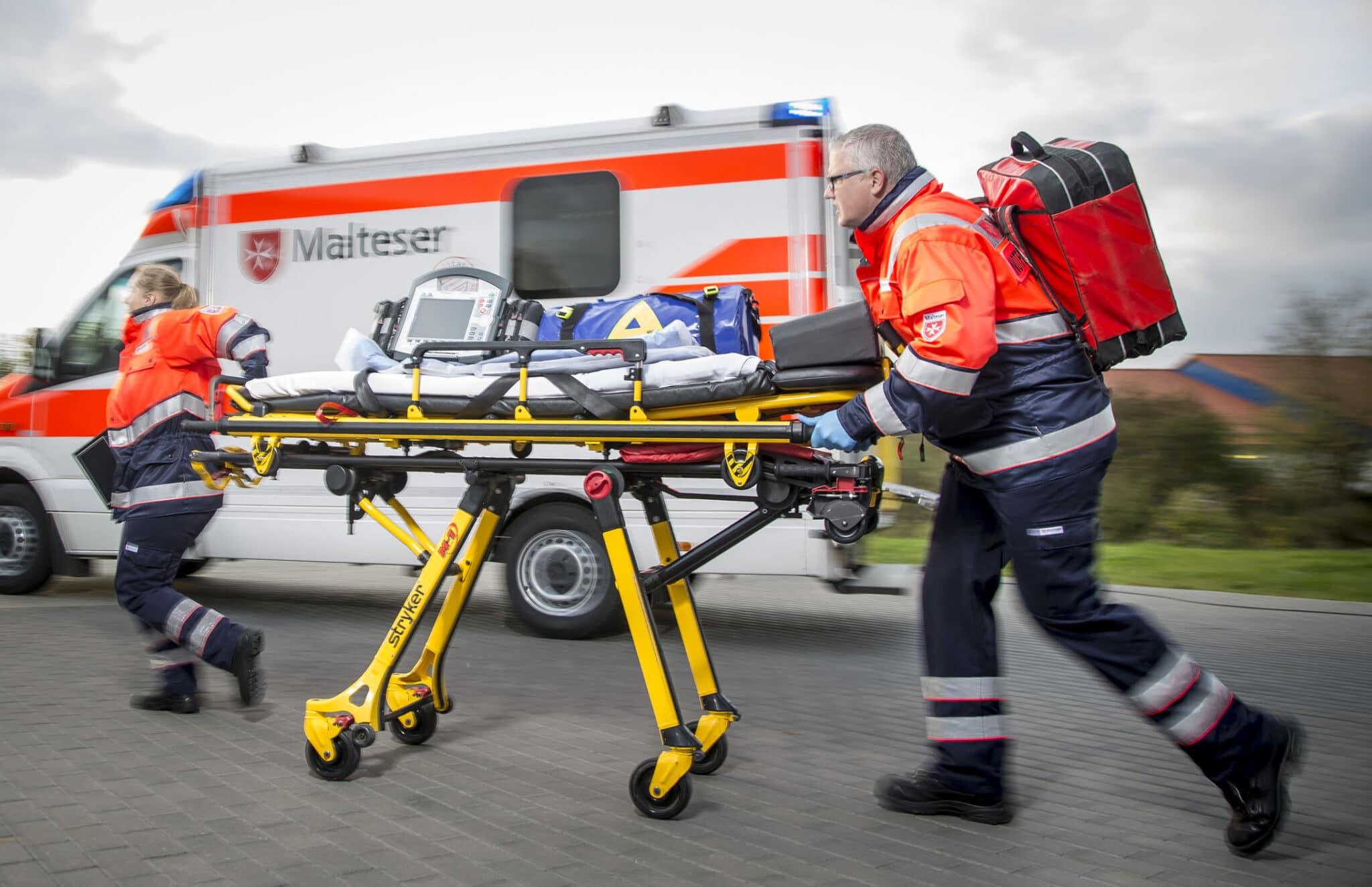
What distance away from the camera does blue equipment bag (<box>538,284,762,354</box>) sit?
4.40 meters

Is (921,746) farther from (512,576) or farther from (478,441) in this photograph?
(512,576)

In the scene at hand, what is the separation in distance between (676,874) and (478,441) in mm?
1550

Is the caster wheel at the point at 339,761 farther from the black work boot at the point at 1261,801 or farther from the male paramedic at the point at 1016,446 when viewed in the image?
the black work boot at the point at 1261,801

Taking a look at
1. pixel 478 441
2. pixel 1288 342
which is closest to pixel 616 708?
pixel 478 441

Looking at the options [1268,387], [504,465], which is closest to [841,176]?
[504,465]

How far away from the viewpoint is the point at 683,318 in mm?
4547

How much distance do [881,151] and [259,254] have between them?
18.1ft

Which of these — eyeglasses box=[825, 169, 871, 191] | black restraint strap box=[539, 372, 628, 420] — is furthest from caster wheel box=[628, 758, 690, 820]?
eyeglasses box=[825, 169, 871, 191]

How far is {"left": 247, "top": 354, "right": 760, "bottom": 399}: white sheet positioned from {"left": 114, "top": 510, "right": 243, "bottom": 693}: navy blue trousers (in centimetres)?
103

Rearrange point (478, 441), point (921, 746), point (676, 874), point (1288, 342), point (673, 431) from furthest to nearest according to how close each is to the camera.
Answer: point (1288, 342), point (921, 746), point (478, 441), point (673, 431), point (676, 874)

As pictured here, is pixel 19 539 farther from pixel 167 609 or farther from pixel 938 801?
pixel 938 801

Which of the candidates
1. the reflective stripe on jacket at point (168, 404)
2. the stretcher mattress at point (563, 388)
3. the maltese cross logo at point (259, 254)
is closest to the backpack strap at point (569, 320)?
the stretcher mattress at point (563, 388)

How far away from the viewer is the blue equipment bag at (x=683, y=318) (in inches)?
173

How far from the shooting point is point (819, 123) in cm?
649
